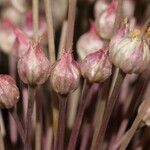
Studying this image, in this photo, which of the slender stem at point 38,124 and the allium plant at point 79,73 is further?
the slender stem at point 38,124

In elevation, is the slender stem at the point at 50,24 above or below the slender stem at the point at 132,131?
above

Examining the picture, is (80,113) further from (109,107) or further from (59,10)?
(59,10)

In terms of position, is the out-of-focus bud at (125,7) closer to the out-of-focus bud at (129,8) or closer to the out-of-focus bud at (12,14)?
the out-of-focus bud at (129,8)

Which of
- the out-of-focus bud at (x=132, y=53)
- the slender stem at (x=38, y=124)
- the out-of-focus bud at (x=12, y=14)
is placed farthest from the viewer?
the out-of-focus bud at (x=12, y=14)

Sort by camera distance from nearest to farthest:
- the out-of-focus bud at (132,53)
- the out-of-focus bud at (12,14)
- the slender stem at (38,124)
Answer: the out-of-focus bud at (132,53) → the slender stem at (38,124) → the out-of-focus bud at (12,14)

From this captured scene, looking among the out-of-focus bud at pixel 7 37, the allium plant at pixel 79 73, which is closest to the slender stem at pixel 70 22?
the allium plant at pixel 79 73

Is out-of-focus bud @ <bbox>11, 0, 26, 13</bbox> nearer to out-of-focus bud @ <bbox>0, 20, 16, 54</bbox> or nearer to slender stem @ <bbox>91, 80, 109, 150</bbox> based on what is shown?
out-of-focus bud @ <bbox>0, 20, 16, 54</bbox>

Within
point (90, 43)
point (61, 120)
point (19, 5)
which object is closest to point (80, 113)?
point (61, 120)

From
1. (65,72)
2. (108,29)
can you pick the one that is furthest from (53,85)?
(108,29)
